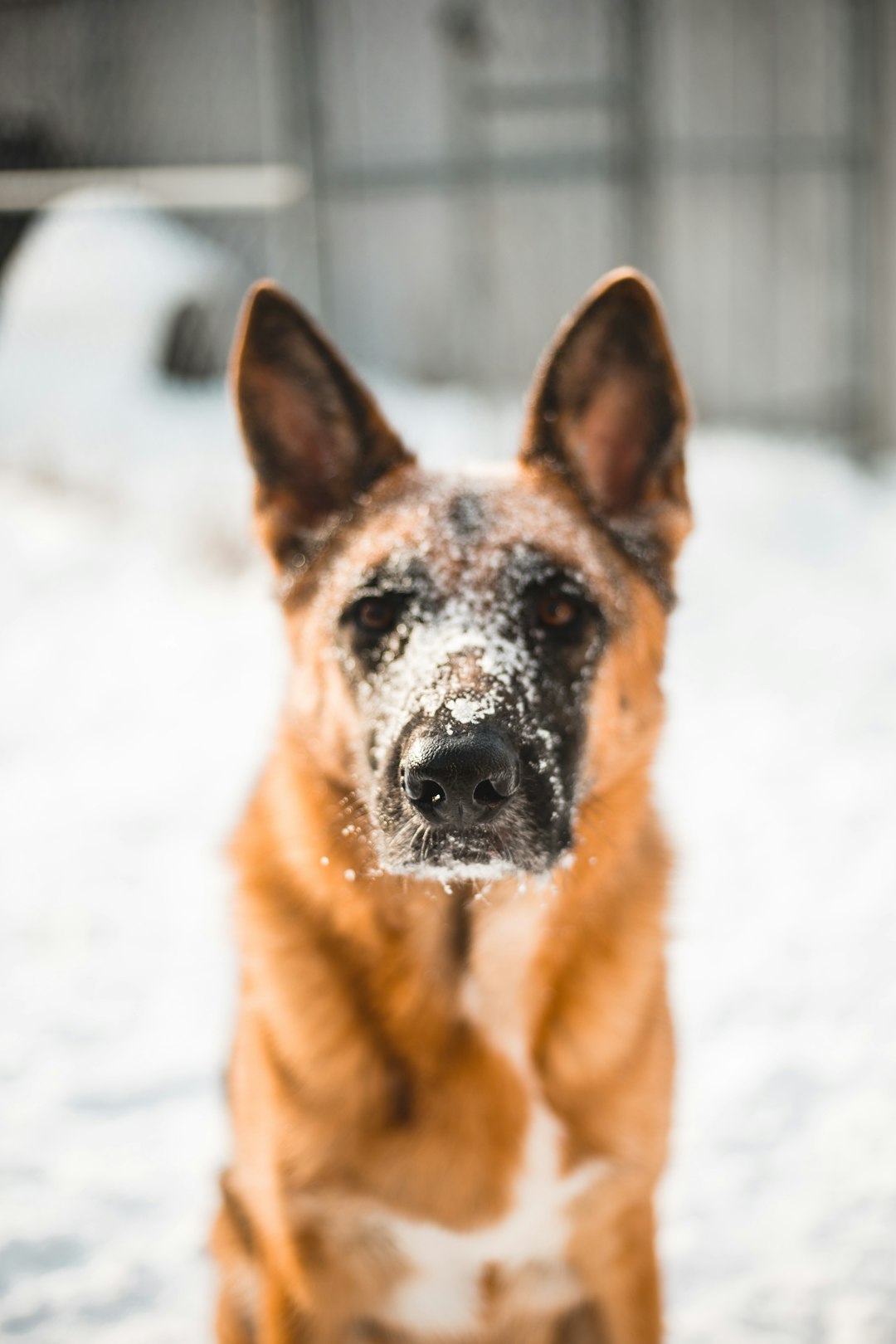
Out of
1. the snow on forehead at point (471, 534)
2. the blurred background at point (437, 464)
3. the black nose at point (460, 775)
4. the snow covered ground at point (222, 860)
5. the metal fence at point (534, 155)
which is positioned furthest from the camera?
the metal fence at point (534, 155)

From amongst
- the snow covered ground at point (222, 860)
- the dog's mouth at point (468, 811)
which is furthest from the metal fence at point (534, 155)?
the dog's mouth at point (468, 811)

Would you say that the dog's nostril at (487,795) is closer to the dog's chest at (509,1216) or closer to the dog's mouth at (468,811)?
the dog's mouth at (468,811)

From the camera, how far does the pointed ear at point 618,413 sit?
6.31 feet

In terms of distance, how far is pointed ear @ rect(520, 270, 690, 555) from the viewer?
1924mm

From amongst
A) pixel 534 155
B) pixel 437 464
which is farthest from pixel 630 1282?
pixel 534 155

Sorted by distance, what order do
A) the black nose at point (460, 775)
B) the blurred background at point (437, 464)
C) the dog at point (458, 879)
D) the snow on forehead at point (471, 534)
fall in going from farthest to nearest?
the blurred background at point (437, 464) → the snow on forehead at point (471, 534) → the dog at point (458, 879) → the black nose at point (460, 775)

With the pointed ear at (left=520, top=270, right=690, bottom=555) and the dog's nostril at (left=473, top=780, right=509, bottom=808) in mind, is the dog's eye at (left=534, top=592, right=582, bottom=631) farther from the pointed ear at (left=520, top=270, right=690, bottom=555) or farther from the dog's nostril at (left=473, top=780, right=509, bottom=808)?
the dog's nostril at (left=473, top=780, right=509, bottom=808)

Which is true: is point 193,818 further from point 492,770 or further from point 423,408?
point 423,408

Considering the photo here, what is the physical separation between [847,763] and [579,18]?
542 centimetres

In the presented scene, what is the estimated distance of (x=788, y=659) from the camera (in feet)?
17.3

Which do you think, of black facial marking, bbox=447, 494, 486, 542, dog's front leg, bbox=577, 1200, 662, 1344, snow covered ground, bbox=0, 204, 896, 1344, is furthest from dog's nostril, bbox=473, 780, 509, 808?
dog's front leg, bbox=577, 1200, 662, 1344

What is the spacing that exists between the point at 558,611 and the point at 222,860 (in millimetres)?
786

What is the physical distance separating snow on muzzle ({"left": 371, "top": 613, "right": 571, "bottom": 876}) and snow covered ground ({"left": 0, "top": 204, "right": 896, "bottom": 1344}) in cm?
59

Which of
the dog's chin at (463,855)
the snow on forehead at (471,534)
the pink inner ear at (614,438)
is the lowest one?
the dog's chin at (463,855)
